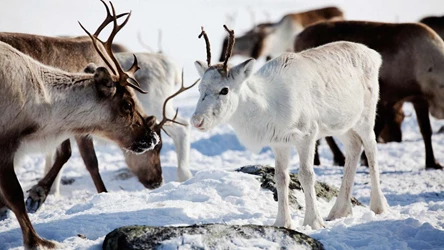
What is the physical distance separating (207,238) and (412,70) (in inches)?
270

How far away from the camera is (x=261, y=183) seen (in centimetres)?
667

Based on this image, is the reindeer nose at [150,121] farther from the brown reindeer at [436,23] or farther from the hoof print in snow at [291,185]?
the brown reindeer at [436,23]

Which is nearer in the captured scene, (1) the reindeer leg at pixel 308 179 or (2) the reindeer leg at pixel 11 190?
(2) the reindeer leg at pixel 11 190

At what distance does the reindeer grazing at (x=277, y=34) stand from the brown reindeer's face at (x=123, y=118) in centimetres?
1202

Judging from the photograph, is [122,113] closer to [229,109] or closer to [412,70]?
[229,109]

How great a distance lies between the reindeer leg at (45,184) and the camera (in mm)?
7609

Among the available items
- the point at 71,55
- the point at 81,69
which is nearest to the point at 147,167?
the point at 81,69

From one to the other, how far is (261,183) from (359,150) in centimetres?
94

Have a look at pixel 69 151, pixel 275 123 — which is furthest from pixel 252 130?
pixel 69 151

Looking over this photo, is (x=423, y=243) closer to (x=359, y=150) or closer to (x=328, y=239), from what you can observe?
(x=328, y=239)

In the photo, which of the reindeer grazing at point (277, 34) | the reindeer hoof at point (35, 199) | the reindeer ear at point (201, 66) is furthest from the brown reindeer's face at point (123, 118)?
the reindeer grazing at point (277, 34)

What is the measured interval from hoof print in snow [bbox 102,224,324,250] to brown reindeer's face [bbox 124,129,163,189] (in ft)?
12.2

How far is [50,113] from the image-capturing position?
18.1ft

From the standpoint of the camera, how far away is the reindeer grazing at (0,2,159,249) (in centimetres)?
523
